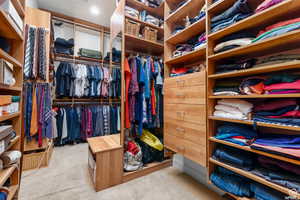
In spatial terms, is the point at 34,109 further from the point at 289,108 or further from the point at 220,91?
the point at 289,108

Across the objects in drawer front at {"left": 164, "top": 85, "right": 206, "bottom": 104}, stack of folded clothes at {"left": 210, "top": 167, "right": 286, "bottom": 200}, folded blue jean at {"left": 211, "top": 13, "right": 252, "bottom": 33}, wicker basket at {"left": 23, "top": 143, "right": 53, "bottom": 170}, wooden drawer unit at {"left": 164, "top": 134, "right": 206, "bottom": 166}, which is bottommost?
wicker basket at {"left": 23, "top": 143, "right": 53, "bottom": 170}

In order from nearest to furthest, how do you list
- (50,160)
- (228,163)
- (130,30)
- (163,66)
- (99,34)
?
(228,163)
(130,30)
(163,66)
(50,160)
(99,34)

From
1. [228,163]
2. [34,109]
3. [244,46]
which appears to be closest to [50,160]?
[34,109]

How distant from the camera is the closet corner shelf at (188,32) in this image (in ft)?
4.66

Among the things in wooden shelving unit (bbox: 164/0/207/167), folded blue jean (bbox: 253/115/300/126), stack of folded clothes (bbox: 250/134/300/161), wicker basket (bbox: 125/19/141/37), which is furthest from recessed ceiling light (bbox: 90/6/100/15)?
stack of folded clothes (bbox: 250/134/300/161)

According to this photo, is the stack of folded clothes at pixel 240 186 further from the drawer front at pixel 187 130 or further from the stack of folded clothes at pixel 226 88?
the stack of folded clothes at pixel 226 88

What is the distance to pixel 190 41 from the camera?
5.83 ft

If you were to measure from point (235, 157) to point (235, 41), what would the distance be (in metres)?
0.97

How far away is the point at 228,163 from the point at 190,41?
1.49 metres

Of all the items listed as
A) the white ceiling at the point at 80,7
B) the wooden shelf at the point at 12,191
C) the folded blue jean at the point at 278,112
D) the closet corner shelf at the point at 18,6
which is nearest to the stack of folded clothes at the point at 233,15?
the folded blue jean at the point at 278,112

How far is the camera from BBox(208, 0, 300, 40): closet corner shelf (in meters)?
0.85

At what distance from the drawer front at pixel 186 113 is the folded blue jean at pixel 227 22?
74 cm

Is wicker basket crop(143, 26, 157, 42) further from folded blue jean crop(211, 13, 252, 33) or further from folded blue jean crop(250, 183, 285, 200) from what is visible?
folded blue jean crop(250, 183, 285, 200)

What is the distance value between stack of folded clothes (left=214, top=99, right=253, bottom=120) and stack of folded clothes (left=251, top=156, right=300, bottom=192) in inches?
13.9
